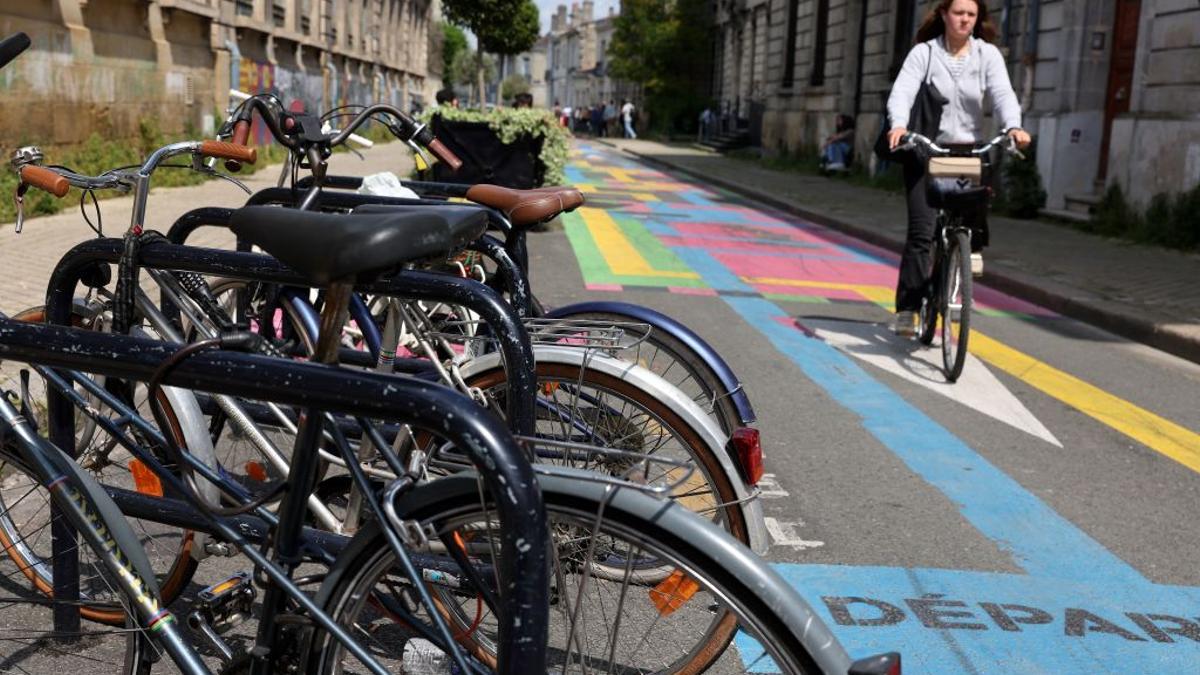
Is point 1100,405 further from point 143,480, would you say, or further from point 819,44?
point 819,44

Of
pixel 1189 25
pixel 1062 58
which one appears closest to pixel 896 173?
pixel 1062 58

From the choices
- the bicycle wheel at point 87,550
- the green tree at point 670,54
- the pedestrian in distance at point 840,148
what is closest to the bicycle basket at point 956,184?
the bicycle wheel at point 87,550

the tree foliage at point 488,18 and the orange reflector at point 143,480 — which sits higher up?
the tree foliage at point 488,18

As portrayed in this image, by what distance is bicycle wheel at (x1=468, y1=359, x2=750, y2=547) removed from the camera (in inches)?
108

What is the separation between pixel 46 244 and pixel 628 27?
149ft

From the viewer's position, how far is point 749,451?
101 inches

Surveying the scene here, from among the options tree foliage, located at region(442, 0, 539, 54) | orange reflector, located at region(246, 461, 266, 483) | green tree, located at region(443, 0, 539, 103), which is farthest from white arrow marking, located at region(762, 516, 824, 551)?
tree foliage, located at region(442, 0, 539, 54)

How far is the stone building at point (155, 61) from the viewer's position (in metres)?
13.7

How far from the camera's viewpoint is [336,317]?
1883 millimetres

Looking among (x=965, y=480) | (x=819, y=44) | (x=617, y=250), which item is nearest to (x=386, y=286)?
(x=965, y=480)

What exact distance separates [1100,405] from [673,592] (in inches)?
181

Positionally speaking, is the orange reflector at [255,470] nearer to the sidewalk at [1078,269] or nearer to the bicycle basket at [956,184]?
the bicycle basket at [956,184]

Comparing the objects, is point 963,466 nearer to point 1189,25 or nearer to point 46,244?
point 46,244

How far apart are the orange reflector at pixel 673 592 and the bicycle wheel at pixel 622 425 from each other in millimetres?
313
